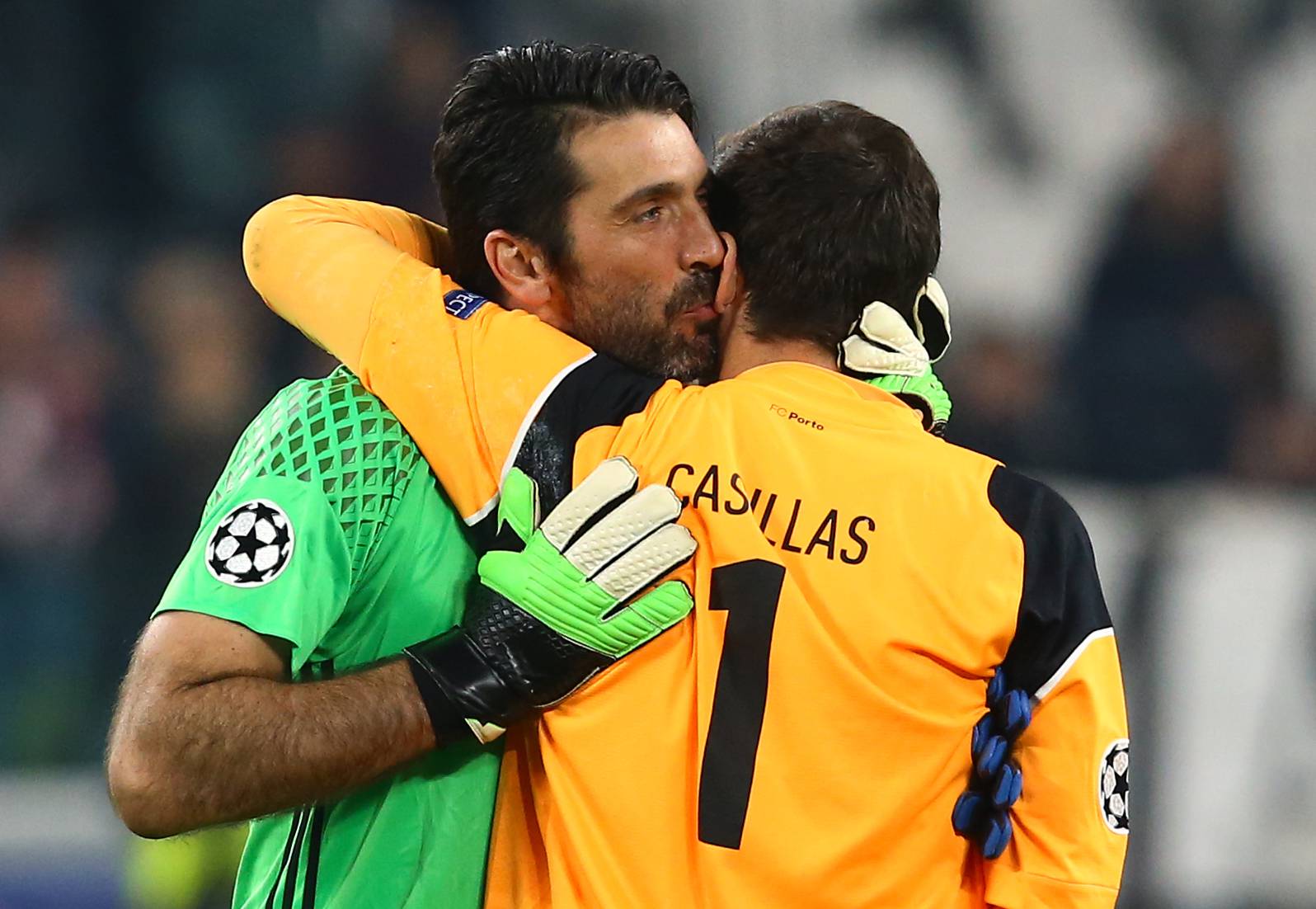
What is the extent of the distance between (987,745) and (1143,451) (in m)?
3.61

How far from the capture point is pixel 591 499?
1616 mm

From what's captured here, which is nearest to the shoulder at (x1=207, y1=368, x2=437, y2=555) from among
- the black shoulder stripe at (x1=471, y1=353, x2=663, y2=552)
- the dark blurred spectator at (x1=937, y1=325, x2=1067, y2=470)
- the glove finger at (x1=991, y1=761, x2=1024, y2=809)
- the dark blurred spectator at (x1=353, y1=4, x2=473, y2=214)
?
the black shoulder stripe at (x1=471, y1=353, x2=663, y2=552)

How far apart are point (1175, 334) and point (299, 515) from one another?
160 inches

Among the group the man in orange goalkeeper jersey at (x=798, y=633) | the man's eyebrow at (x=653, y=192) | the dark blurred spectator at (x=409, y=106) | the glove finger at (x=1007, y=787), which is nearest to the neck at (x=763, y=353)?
the man in orange goalkeeper jersey at (x=798, y=633)

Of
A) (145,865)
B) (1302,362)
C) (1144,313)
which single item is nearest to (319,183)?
(145,865)

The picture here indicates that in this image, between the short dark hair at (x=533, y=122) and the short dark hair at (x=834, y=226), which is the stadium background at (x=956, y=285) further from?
the short dark hair at (x=834, y=226)

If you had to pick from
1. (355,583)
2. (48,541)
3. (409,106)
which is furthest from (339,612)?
(409,106)

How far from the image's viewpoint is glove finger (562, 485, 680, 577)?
5.26 ft

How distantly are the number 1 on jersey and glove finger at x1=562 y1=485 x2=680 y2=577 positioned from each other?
94 millimetres

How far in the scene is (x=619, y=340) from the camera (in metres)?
2.00

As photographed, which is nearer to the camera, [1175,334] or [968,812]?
[968,812]

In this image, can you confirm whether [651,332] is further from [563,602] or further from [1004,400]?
[1004,400]

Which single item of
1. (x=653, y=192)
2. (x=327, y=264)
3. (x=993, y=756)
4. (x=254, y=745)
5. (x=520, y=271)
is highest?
(x=653, y=192)

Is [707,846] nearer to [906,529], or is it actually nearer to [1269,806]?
[906,529]
